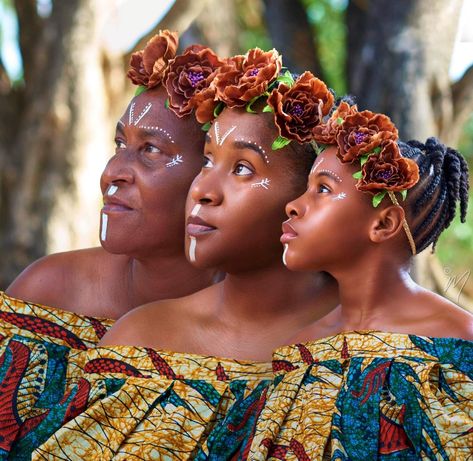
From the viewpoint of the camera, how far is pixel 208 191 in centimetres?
301

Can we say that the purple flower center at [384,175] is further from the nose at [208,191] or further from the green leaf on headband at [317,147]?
the nose at [208,191]

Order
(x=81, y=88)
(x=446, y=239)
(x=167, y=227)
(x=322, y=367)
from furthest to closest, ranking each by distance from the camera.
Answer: (x=446, y=239)
(x=81, y=88)
(x=167, y=227)
(x=322, y=367)

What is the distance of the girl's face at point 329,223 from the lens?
2.81m

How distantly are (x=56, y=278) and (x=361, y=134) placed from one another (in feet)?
4.20

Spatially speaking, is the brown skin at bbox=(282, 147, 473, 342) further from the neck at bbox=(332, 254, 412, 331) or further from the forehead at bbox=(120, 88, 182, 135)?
the forehead at bbox=(120, 88, 182, 135)

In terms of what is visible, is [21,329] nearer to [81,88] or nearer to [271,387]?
[271,387]

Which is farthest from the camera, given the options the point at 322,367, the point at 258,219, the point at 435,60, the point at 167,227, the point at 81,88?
the point at 81,88

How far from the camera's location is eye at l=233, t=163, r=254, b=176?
9.96 ft

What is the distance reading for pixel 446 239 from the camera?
31.9 feet

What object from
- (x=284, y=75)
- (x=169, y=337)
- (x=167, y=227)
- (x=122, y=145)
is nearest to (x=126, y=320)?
(x=169, y=337)

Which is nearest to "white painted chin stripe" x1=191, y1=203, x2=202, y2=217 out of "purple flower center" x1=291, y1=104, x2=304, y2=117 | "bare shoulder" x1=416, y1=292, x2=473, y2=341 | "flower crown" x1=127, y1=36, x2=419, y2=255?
"flower crown" x1=127, y1=36, x2=419, y2=255

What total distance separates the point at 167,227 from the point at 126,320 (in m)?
0.35

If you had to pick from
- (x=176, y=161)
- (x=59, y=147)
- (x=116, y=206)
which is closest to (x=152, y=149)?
(x=176, y=161)

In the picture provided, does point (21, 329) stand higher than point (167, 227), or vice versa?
point (167, 227)
